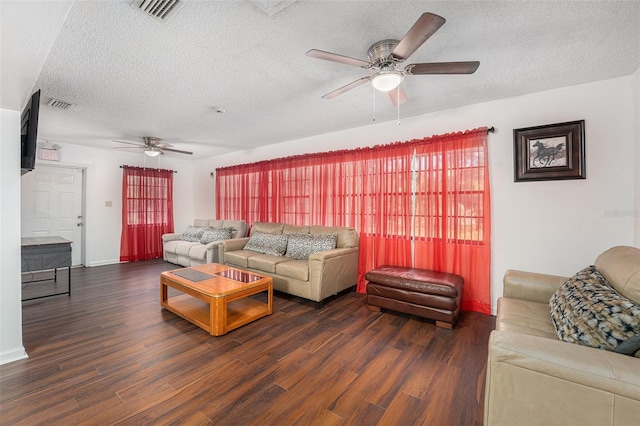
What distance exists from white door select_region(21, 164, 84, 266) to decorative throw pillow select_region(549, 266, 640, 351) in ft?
23.2

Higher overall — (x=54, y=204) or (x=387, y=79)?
(x=387, y=79)

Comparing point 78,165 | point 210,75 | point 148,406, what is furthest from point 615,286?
point 78,165

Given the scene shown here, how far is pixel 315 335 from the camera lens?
2.60m

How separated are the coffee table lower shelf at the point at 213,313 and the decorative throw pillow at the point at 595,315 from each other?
8.43 feet

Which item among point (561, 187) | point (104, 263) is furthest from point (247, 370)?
point (104, 263)

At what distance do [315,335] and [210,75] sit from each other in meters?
2.68

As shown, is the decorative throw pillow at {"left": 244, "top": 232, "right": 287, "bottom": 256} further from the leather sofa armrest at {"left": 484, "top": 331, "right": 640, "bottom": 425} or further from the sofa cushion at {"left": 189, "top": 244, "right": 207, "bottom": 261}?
the leather sofa armrest at {"left": 484, "top": 331, "right": 640, "bottom": 425}

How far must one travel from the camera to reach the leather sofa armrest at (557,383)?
108 centimetres

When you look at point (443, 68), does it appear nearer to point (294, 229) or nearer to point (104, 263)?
point (294, 229)

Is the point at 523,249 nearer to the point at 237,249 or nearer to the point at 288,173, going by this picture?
the point at 288,173

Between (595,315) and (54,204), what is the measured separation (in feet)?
24.6

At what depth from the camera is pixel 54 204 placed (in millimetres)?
5031

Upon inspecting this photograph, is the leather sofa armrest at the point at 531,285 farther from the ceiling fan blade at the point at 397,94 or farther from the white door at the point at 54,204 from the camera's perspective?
the white door at the point at 54,204

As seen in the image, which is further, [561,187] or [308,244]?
[308,244]
